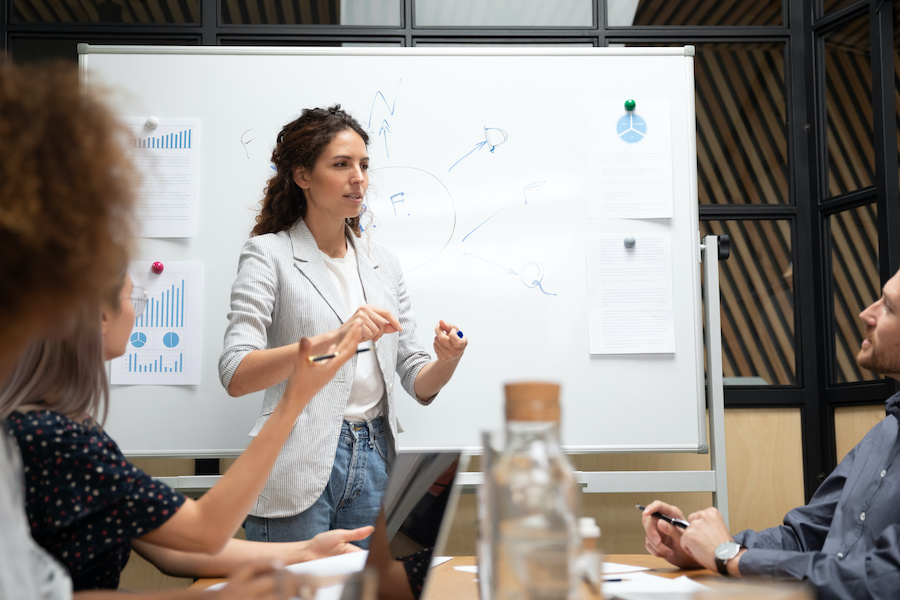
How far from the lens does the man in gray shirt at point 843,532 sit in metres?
1.12

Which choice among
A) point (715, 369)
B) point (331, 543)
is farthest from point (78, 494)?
point (715, 369)

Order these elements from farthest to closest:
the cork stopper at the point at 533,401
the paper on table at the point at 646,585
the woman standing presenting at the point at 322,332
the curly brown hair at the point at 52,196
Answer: the woman standing presenting at the point at 322,332 < the paper on table at the point at 646,585 < the cork stopper at the point at 533,401 < the curly brown hair at the point at 52,196

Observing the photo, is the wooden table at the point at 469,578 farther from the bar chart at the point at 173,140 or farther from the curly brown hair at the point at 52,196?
the bar chart at the point at 173,140

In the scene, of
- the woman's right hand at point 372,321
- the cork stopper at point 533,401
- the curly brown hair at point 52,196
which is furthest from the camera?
the woman's right hand at point 372,321

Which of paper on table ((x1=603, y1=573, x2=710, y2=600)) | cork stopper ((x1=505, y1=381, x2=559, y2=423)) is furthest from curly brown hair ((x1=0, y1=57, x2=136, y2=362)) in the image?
paper on table ((x1=603, y1=573, x2=710, y2=600))

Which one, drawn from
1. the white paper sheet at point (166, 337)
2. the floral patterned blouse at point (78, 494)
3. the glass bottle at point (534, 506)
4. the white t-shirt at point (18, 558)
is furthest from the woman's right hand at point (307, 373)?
the white paper sheet at point (166, 337)

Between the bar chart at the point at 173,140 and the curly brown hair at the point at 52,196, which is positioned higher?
the bar chart at the point at 173,140

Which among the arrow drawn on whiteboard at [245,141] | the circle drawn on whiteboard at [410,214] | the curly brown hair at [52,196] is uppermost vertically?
the arrow drawn on whiteboard at [245,141]

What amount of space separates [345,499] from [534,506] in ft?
4.21

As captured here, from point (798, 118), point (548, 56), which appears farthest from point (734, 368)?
point (548, 56)

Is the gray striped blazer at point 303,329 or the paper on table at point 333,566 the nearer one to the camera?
the paper on table at point 333,566

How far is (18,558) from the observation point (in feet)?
2.44

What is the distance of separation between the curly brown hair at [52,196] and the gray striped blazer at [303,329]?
1.24 metres

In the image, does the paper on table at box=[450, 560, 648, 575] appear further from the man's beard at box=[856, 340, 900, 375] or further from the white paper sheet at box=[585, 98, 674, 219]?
the white paper sheet at box=[585, 98, 674, 219]
